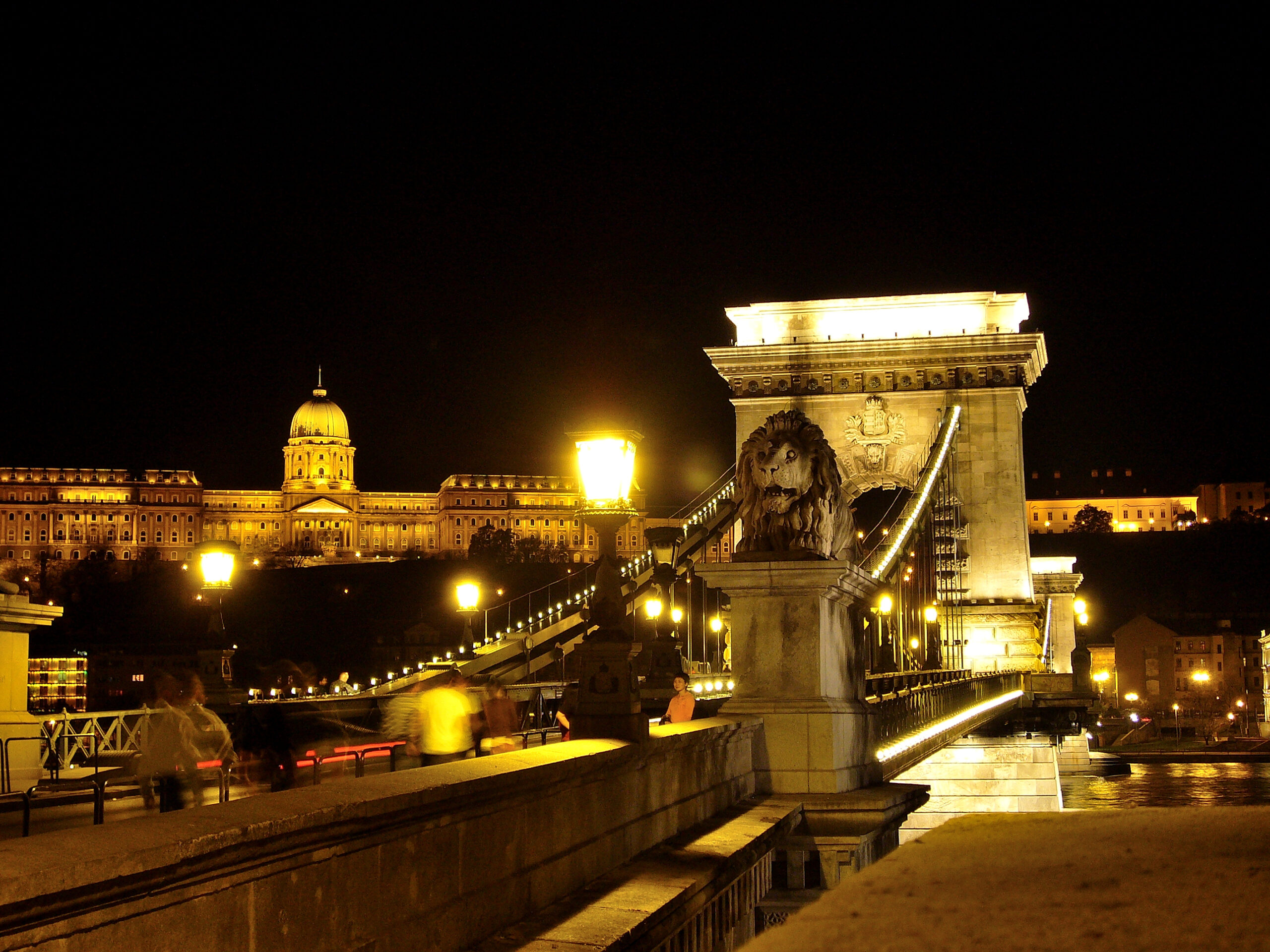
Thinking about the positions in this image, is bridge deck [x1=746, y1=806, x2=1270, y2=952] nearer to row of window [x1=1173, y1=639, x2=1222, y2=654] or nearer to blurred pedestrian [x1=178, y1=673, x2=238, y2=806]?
blurred pedestrian [x1=178, y1=673, x2=238, y2=806]

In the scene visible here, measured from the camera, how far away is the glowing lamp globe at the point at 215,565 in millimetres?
18219

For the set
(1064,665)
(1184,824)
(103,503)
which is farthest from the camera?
(103,503)

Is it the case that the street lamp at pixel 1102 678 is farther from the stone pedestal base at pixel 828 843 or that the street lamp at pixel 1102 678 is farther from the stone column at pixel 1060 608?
the stone pedestal base at pixel 828 843

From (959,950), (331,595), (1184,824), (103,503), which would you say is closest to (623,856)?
(1184,824)

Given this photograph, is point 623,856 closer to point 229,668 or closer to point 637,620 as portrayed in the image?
point 229,668

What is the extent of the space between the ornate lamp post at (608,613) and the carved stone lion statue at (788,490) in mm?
1035

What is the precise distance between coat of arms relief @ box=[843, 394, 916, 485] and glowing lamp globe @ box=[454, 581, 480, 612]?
14.3 metres

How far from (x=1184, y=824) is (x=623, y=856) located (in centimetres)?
293

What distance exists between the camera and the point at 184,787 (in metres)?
9.16

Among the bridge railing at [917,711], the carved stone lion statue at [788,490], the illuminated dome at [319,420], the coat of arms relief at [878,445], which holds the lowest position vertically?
the bridge railing at [917,711]

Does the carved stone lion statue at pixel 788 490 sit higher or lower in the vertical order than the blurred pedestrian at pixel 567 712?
higher

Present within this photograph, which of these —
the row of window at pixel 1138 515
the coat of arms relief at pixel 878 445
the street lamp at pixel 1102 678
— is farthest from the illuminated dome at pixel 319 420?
the coat of arms relief at pixel 878 445

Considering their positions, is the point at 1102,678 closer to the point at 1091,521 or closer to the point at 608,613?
the point at 1091,521

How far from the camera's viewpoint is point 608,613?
8383 mm
